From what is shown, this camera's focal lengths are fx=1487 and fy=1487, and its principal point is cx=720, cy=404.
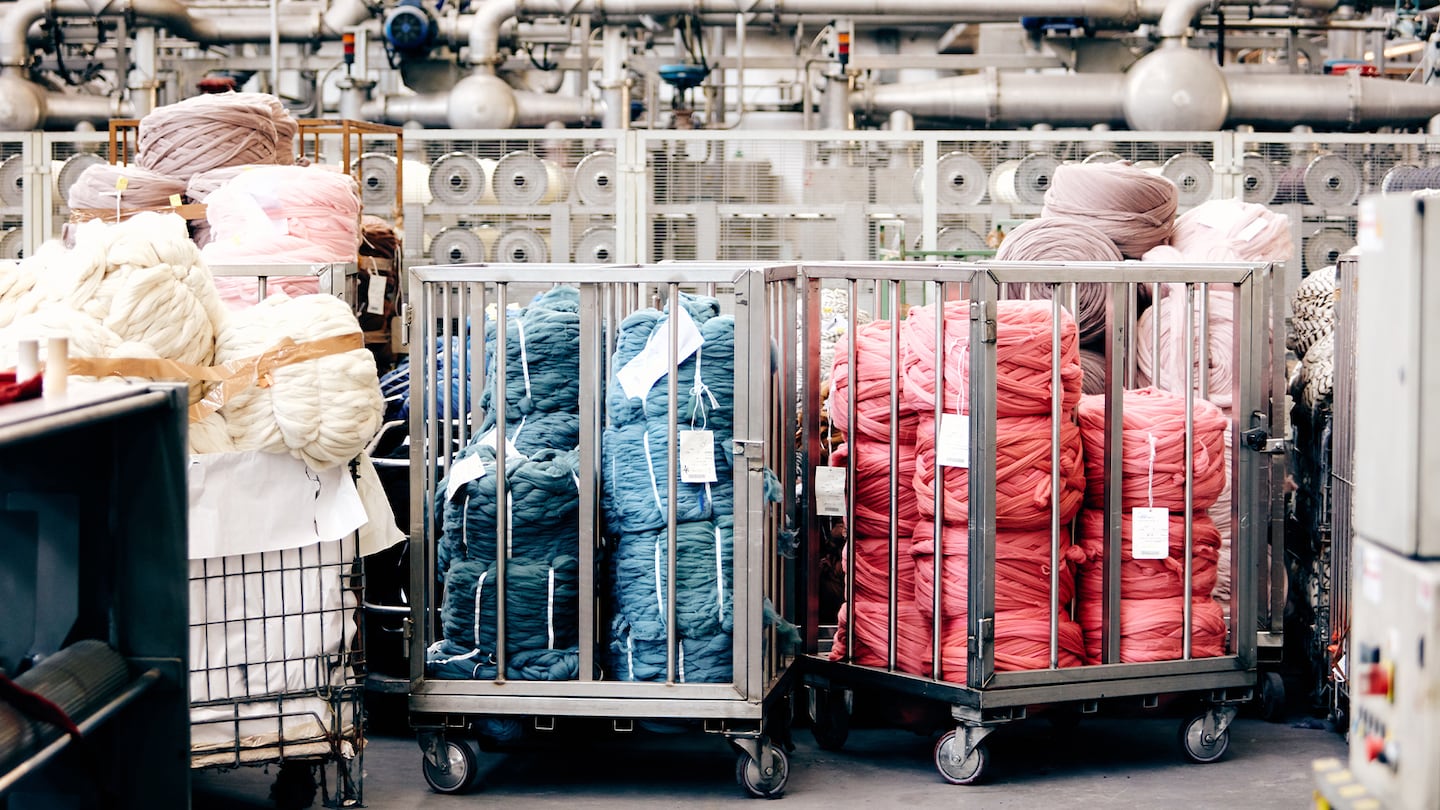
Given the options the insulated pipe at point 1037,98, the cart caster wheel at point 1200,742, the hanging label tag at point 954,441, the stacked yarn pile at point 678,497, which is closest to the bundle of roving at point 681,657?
the stacked yarn pile at point 678,497

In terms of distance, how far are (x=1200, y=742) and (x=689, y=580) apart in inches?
56.9

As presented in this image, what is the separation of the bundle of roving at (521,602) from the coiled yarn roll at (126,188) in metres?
1.71

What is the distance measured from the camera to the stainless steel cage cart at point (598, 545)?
132 inches

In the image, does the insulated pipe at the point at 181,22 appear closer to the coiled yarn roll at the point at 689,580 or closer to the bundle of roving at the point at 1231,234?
the bundle of roving at the point at 1231,234

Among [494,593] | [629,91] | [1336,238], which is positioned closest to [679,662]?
[494,593]

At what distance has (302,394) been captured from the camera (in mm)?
3076

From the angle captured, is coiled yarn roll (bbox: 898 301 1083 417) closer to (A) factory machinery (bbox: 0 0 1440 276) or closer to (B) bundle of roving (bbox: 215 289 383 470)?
(B) bundle of roving (bbox: 215 289 383 470)

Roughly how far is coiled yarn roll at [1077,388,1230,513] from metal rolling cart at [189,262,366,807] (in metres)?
1.81

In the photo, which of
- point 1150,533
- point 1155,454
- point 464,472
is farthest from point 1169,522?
point 464,472

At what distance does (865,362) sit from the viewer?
3732mm

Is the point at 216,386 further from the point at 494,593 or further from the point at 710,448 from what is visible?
the point at 710,448

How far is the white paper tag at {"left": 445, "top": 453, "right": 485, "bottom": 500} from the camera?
3.46m

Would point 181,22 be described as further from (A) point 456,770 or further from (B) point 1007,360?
(B) point 1007,360

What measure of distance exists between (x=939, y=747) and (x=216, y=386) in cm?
190
